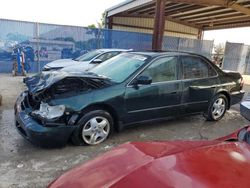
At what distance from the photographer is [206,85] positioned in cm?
568

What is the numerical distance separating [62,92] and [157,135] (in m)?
1.99

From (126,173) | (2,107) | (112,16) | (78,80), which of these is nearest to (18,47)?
(2,107)

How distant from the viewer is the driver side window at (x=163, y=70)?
486 cm

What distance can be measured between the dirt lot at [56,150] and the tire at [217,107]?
0.48 ft

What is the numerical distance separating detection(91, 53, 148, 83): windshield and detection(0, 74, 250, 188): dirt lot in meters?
1.10

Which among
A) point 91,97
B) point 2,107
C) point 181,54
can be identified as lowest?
point 2,107

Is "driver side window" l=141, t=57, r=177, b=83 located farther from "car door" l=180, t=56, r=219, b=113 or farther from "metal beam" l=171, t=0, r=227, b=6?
"metal beam" l=171, t=0, r=227, b=6

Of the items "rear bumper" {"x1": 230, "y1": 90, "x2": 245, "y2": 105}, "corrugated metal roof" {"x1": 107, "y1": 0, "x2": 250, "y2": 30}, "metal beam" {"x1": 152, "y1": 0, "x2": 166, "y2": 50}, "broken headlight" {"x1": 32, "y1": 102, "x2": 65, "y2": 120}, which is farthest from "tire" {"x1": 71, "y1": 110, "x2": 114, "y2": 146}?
"corrugated metal roof" {"x1": 107, "y1": 0, "x2": 250, "y2": 30}

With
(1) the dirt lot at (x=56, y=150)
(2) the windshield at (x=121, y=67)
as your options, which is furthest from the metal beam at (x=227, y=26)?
(2) the windshield at (x=121, y=67)

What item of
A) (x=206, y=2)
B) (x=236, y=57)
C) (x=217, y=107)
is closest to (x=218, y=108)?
(x=217, y=107)

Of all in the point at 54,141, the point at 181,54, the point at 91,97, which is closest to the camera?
the point at 54,141

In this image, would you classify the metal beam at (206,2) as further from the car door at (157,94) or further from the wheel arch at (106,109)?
the wheel arch at (106,109)

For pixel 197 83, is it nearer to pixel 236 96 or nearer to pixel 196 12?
pixel 236 96

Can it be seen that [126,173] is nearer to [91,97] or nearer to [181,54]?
[91,97]
